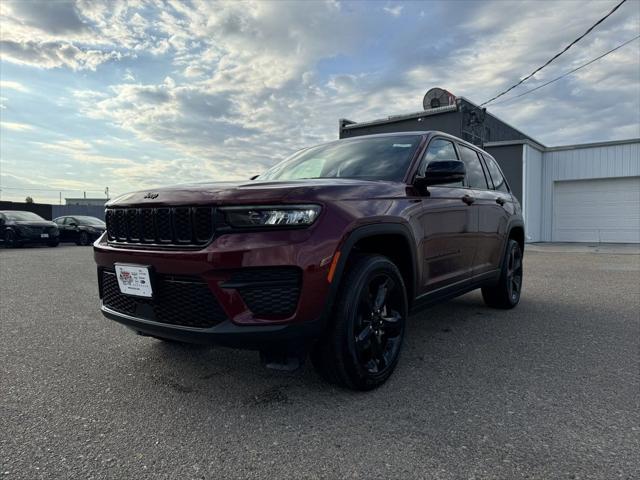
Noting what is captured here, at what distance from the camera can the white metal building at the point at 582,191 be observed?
16688mm

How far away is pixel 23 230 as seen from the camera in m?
15.8

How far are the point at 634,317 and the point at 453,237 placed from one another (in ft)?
8.51

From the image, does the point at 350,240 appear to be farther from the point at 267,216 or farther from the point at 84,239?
the point at 84,239

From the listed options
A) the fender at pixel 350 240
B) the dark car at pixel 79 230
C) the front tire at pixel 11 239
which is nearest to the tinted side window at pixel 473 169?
the fender at pixel 350 240

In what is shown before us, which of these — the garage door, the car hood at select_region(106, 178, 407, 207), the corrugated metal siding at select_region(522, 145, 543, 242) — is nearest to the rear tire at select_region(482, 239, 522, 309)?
the car hood at select_region(106, 178, 407, 207)

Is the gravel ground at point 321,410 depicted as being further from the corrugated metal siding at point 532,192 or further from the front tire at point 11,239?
the front tire at point 11,239

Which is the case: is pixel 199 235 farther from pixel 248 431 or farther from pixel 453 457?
pixel 453 457

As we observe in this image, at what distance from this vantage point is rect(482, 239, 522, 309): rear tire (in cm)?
494

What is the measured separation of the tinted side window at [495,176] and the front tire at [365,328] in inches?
106

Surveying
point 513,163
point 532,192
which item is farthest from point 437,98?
point 532,192

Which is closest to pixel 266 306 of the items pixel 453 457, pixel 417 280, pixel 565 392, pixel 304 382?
pixel 304 382

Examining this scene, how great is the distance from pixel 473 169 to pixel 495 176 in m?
0.80

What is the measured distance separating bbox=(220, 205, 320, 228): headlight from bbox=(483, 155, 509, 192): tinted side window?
11.0ft

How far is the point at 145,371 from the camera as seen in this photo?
304 centimetres
